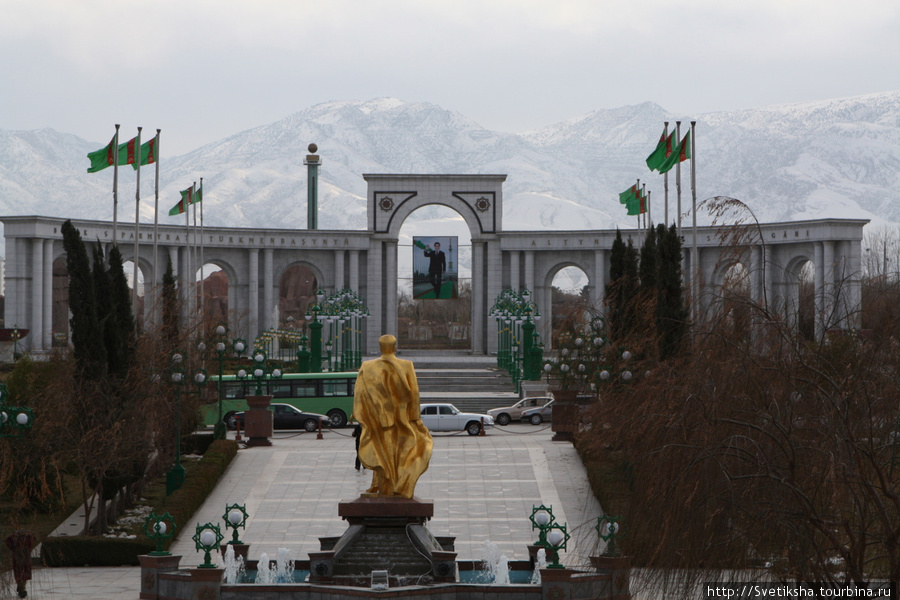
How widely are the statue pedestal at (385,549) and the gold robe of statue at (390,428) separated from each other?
30 centimetres

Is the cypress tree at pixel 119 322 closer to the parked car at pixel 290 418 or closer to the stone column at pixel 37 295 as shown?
the parked car at pixel 290 418

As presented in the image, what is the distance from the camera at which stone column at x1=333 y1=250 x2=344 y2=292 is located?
198 feet

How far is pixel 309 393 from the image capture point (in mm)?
42781

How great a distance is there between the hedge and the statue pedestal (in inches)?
176

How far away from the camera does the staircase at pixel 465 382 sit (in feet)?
150

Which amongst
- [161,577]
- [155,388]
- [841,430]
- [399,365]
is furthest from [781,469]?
[155,388]

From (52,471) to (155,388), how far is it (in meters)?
2.81

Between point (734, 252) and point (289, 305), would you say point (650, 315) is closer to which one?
point (734, 252)

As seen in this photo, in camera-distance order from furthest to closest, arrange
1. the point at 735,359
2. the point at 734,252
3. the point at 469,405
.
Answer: the point at 469,405 < the point at 734,252 < the point at 735,359

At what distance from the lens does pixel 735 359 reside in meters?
13.0

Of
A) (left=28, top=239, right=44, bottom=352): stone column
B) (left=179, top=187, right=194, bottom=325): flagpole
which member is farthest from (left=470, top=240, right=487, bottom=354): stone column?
(left=28, top=239, right=44, bottom=352): stone column

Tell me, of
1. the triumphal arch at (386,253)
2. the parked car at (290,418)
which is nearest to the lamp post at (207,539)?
the parked car at (290,418)

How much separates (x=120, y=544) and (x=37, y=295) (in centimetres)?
3527

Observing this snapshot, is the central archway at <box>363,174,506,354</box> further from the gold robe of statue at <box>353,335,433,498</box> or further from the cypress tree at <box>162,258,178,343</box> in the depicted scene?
the gold robe of statue at <box>353,335,433,498</box>
